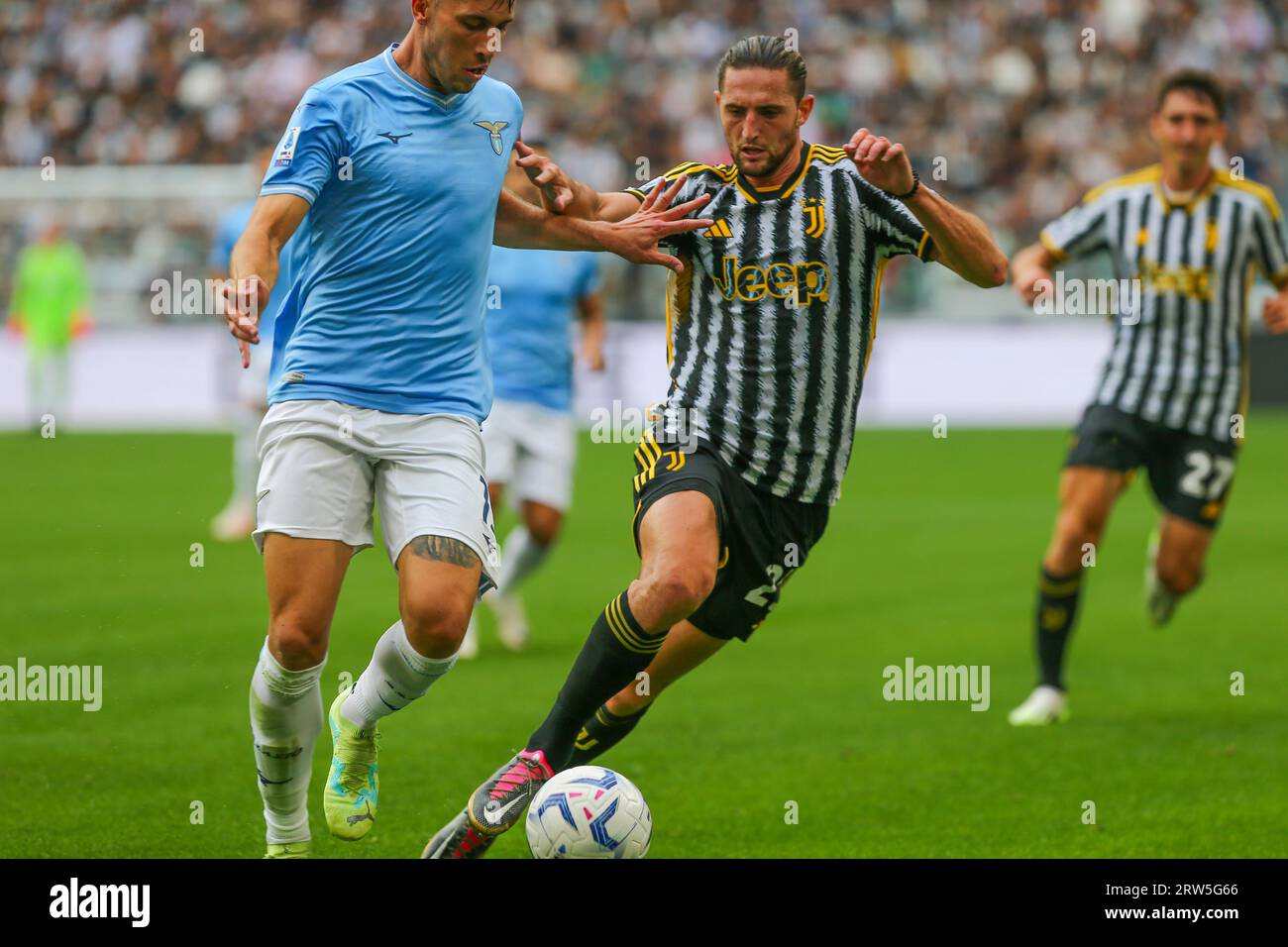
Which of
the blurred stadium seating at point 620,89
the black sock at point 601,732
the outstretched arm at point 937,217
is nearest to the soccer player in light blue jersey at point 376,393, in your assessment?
the black sock at point 601,732

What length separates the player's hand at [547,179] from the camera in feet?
18.3

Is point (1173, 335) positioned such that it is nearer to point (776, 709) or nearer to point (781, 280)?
point (776, 709)

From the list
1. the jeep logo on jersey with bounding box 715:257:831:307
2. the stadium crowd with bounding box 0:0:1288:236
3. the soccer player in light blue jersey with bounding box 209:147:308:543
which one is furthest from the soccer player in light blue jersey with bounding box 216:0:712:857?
the stadium crowd with bounding box 0:0:1288:236

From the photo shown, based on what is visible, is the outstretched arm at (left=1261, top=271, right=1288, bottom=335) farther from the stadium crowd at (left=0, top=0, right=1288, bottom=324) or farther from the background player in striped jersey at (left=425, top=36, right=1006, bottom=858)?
the stadium crowd at (left=0, top=0, right=1288, bottom=324)

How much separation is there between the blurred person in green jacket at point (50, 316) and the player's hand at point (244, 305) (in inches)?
744

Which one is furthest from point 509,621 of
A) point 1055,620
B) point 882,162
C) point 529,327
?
point 882,162

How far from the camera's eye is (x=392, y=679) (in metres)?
5.28

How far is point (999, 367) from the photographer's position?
22.2 meters

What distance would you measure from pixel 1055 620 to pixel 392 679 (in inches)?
153

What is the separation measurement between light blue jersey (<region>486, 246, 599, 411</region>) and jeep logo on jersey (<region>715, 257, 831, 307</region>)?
4.34 metres

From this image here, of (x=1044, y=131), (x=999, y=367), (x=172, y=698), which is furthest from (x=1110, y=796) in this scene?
(x=1044, y=131)
